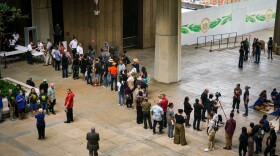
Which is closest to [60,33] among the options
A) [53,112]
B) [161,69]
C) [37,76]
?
[37,76]

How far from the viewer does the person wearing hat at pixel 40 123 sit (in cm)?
1877

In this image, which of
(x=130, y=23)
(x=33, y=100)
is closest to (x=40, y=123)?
(x=33, y=100)

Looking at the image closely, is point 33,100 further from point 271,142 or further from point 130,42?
point 130,42

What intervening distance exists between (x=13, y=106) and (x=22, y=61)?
1062 cm

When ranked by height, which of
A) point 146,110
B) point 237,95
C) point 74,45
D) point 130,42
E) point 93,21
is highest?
point 93,21

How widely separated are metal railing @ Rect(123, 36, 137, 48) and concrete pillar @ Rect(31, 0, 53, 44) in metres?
5.33

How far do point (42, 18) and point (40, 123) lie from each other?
15.7 m

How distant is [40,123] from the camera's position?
18906 mm

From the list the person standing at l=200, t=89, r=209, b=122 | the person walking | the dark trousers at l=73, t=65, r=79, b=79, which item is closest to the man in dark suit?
the person standing at l=200, t=89, r=209, b=122

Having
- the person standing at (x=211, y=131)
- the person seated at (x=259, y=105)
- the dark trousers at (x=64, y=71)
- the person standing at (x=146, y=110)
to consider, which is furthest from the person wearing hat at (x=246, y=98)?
the dark trousers at (x=64, y=71)

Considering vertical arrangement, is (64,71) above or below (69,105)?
above

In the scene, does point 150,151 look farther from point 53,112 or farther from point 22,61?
point 22,61

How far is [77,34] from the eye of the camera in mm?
33250

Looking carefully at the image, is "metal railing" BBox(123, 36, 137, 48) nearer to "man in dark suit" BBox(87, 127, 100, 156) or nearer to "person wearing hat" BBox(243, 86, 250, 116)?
"person wearing hat" BBox(243, 86, 250, 116)
